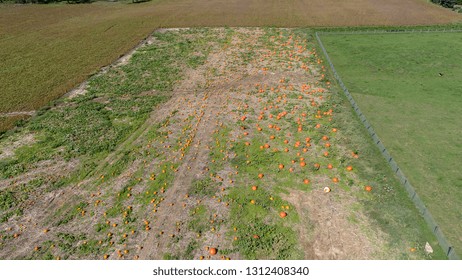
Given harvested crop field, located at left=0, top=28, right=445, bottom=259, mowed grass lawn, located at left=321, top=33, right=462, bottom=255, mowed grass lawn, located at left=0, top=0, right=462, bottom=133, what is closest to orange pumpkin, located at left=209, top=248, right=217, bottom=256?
harvested crop field, located at left=0, top=28, right=445, bottom=259

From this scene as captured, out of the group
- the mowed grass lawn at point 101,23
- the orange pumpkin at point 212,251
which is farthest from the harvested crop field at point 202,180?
the mowed grass lawn at point 101,23

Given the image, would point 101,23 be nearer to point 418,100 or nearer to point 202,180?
point 202,180

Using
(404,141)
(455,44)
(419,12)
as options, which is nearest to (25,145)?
(404,141)

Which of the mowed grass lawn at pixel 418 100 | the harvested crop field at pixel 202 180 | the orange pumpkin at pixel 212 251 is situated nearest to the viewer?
the orange pumpkin at pixel 212 251

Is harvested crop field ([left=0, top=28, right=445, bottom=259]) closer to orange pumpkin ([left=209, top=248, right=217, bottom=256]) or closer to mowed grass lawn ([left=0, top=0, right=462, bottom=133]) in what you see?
orange pumpkin ([left=209, top=248, right=217, bottom=256])

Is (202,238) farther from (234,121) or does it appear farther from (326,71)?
(326,71)

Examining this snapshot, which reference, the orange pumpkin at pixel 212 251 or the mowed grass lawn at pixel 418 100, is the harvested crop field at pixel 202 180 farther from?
the mowed grass lawn at pixel 418 100
